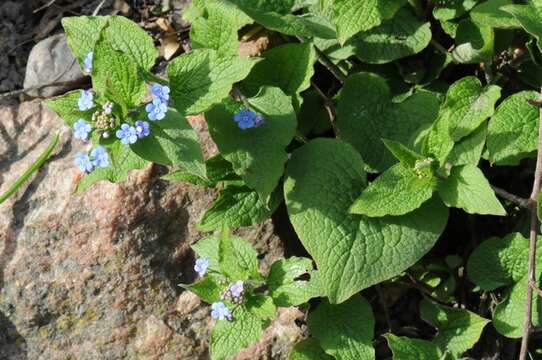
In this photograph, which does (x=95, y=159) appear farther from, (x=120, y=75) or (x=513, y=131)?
(x=513, y=131)

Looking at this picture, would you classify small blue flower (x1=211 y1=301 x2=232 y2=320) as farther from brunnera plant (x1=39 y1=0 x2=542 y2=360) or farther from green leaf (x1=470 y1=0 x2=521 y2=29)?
green leaf (x1=470 y1=0 x2=521 y2=29)

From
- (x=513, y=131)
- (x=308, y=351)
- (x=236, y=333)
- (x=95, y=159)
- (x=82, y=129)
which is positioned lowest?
(x=308, y=351)

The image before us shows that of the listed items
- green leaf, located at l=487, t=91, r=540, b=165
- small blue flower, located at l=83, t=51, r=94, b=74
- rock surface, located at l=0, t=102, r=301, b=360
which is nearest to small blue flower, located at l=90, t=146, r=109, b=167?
small blue flower, located at l=83, t=51, r=94, b=74

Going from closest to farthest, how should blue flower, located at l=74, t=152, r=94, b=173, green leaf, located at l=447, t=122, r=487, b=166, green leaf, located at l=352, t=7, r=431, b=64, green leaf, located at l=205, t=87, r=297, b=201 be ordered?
blue flower, located at l=74, t=152, r=94, b=173 → green leaf, located at l=205, t=87, r=297, b=201 → green leaf, located at l=447, t=122, r=487, b=166 → green leaf, located at l=352, t=7, r=431, b=64

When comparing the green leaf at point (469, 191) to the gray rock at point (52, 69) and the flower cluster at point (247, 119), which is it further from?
the gray rock at point (52, 69)

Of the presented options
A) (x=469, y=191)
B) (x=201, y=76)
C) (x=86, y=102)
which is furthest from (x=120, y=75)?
(x=469, y=191)

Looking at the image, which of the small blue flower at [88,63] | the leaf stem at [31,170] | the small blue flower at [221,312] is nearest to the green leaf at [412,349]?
the small blue flower at [221,312]

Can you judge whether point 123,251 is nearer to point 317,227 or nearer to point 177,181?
point 177,181
